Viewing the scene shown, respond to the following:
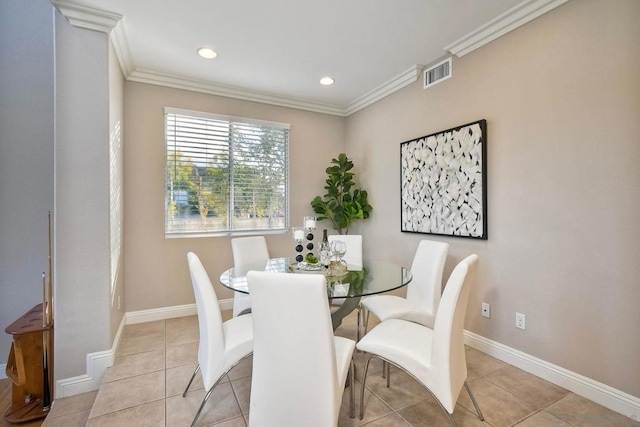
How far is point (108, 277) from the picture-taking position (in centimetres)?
227

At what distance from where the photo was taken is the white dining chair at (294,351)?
4.09ft

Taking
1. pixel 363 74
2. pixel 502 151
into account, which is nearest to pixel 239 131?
pixel 363 74

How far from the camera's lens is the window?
3.39m

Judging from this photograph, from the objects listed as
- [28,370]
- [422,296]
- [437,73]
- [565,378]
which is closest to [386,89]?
[437,73]

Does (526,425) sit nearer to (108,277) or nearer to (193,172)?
(108,277)

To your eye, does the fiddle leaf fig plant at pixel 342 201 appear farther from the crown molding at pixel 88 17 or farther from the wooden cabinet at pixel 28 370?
the wooden cabinet at pixel 28 370

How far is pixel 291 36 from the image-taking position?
8.43 feet

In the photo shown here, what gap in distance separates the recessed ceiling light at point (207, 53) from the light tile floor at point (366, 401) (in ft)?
8.89

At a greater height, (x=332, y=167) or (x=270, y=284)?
(x=332, y=167)

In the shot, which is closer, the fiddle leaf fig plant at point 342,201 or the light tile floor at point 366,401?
the light tile floor at point 366,401

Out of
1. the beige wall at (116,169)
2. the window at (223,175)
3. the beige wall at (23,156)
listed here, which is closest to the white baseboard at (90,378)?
the beige wall at (116,169)

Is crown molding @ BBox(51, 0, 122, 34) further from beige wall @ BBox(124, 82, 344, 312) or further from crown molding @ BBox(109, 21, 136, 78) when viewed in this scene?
beige wall @ BBox(124, 82, 344, 312)

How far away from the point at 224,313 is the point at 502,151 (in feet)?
10.8

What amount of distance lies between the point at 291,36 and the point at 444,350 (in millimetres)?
2578
